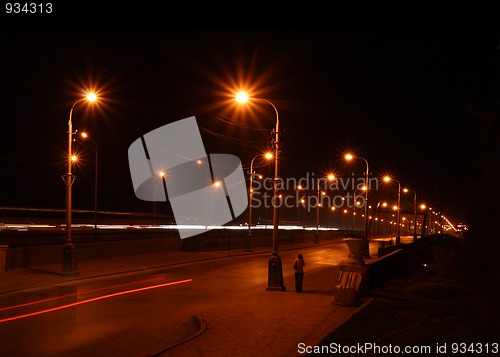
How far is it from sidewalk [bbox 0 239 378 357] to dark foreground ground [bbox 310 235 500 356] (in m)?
0.59

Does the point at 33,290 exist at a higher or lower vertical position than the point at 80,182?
lower

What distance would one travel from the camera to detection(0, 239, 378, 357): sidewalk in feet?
34.0

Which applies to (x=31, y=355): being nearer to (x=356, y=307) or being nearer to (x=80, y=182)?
(x=356, y=307)

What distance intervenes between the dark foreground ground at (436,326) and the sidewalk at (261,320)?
59 centimetres

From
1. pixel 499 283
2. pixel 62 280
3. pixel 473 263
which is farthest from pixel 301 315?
pixel 62 280

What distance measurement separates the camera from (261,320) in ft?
43.9

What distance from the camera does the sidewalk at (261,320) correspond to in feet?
34.0

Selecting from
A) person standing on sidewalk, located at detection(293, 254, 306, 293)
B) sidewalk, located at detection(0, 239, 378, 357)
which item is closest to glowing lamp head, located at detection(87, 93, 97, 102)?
sidewalk, located at detection(0, 239, 378, 357)

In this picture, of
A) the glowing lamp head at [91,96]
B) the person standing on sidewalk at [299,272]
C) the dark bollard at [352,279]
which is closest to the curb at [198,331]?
the dark bollard at [352,279]

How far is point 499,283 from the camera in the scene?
956cm

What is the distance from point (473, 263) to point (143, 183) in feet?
266

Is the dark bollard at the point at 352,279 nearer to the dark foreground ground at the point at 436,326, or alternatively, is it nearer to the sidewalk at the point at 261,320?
the sidewalk at the point at 261,320

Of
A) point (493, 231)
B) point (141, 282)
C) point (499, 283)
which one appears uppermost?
point (493, 231)

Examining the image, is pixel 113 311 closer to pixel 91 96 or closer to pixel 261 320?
pixel 261 320
